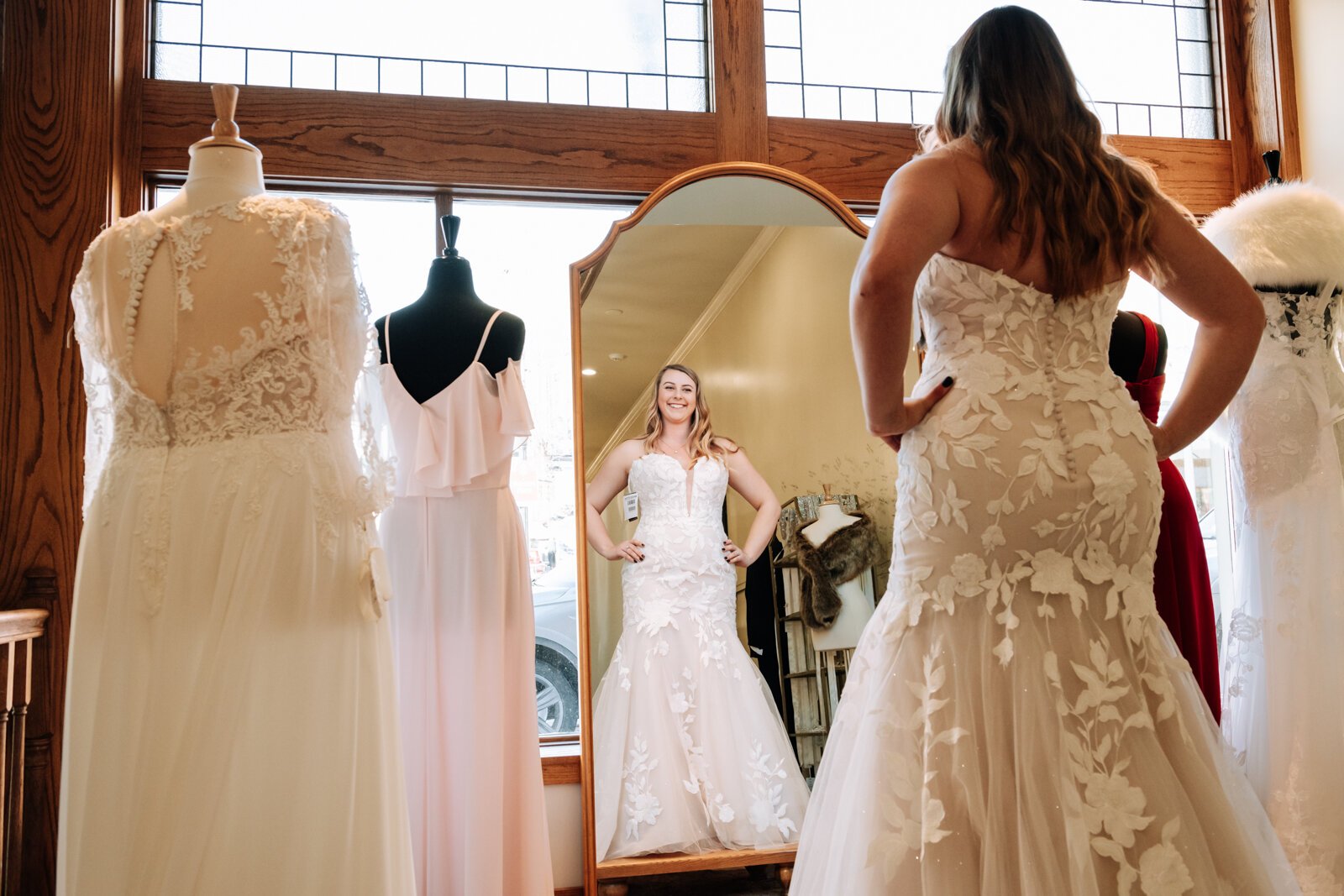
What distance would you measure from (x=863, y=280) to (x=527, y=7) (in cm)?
234

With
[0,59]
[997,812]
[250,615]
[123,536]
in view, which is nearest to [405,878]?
[250,615]

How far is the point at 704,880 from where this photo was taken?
298 centimetres

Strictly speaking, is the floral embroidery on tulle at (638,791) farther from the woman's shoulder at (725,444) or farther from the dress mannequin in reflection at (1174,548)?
the dress mannequin in reflection at (1174,548)

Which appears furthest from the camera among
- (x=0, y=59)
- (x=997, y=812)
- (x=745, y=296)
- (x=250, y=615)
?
(x=745, y=296)

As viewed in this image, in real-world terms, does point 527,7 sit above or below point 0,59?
above

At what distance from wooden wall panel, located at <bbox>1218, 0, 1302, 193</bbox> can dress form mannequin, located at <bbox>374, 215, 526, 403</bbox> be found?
8.58 ft

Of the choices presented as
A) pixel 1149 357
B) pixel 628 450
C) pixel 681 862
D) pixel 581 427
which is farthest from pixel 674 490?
pixel 1149 357

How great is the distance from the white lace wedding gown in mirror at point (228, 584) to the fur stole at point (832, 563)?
158 centimetres

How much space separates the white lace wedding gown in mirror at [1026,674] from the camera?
4.52 feet

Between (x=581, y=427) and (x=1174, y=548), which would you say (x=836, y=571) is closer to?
(x=581, y=427)

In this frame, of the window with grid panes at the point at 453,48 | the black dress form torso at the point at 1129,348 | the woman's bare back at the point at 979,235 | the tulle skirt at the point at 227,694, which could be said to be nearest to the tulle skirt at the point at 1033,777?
the woman's bare back at the point at 979,235

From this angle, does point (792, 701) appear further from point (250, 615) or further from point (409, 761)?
point (250, 615)

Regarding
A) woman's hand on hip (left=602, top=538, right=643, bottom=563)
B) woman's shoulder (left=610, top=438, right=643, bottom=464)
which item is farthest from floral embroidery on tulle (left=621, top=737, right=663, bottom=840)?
woman's shoulder (left=610, top=438, right=643, bottom=464)

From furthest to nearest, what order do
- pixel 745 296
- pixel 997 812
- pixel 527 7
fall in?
pixel 527 7 < pixel 745 296 < pixel 997 812
